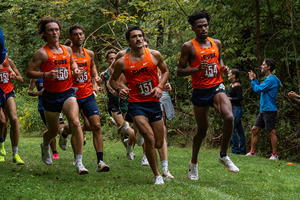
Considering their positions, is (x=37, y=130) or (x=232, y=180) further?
(x=37, y=130)

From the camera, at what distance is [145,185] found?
5.36 metres

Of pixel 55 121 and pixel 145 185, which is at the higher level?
pixel 55 121

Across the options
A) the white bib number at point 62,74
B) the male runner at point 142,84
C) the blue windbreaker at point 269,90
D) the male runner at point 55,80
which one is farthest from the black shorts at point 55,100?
the blue windbreaker at point 269,90

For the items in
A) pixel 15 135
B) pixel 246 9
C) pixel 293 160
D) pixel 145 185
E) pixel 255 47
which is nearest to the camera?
pixel 145 185

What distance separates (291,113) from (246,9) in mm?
3451

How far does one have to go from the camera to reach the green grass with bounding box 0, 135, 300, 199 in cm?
478

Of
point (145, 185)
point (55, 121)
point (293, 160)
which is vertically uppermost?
point (55, 121)

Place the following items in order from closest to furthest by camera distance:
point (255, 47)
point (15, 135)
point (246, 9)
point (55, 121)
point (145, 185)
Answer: point (145, 185) < point (55, 121) < point (15, 135) < point (246, 9) < point (255, 47)

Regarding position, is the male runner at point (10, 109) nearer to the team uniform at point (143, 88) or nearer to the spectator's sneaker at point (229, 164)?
the team uniform at point (143, 88)

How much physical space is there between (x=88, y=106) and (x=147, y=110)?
5.13ft

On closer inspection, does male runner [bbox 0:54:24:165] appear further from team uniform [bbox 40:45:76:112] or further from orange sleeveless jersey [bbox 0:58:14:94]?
team uniform [bbox 40:45:76:112]

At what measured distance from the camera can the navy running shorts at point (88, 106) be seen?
21.9 feet

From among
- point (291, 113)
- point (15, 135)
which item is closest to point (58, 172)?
point (15, 135)

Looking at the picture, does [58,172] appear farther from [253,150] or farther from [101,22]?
[101,22]
